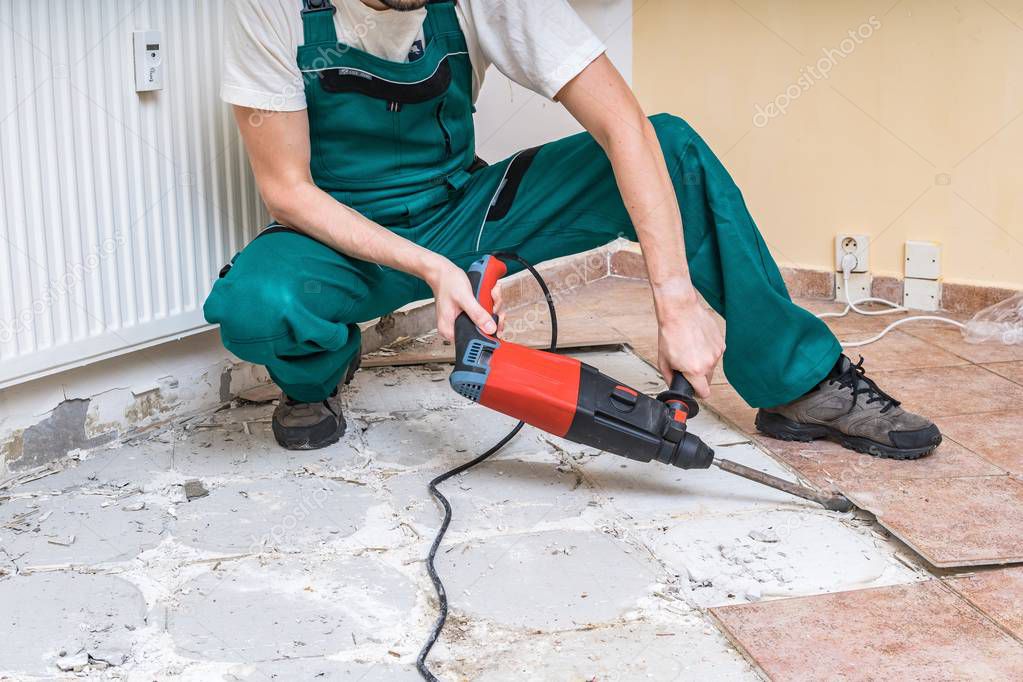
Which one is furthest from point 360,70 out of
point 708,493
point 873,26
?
point 873,26

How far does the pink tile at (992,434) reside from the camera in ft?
6.47

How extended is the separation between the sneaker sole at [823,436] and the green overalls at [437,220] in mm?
82

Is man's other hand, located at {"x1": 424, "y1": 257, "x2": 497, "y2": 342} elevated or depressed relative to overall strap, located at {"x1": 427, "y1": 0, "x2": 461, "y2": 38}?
depressed

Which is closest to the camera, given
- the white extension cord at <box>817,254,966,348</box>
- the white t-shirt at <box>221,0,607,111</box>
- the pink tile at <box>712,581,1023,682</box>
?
the pink tile at <box>712,581,1023,682</box>

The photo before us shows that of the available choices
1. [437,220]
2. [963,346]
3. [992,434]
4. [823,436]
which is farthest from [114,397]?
[963,346]

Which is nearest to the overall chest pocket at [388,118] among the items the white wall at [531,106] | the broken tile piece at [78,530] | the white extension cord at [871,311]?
the broken tile piece at [78,530]

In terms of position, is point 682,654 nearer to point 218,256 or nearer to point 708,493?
point 708,493

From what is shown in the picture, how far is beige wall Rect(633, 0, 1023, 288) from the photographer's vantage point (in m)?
2.83

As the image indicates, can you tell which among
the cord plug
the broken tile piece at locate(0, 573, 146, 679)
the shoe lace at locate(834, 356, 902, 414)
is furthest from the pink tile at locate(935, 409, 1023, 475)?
the broken tile piece at locate(0, 573, 146, 679)

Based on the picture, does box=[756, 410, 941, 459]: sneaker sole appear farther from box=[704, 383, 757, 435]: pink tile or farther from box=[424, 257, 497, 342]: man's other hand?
box=[424, 257, 497, 342]: man's other hand

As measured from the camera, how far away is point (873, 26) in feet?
9.57

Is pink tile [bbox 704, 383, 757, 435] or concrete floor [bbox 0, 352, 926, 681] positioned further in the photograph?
pink tile [bbox 704, 383, 757, 435]

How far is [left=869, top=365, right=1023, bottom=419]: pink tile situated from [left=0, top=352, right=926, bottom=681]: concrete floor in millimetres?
450

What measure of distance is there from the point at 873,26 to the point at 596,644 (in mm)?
2100
